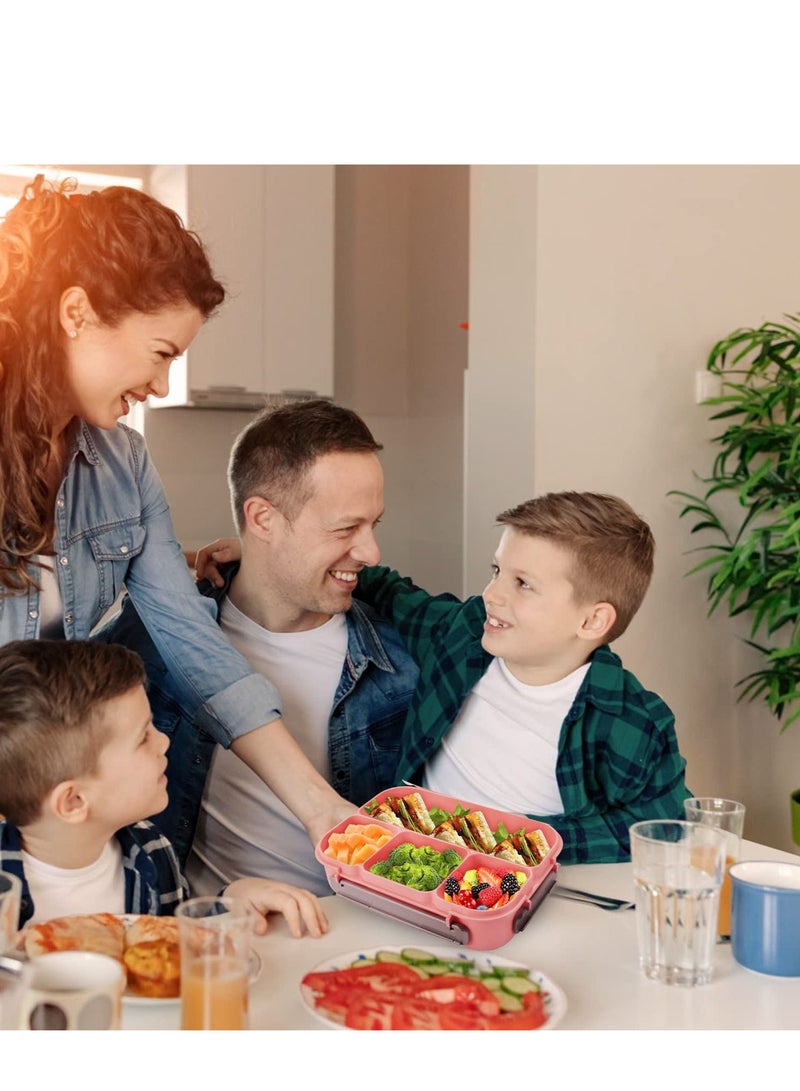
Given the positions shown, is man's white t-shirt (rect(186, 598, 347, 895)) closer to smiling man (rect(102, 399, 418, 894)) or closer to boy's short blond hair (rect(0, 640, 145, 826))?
smiling man (rect(102, 399, 418, 894))

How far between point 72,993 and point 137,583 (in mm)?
871

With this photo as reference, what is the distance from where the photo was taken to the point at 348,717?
170cm

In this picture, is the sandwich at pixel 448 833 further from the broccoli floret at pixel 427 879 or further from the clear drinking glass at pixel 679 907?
the clear drinking glass at pixel 679 907

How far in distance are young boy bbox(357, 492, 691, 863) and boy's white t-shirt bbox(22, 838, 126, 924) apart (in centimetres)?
55

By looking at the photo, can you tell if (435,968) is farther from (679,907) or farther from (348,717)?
(348,717)

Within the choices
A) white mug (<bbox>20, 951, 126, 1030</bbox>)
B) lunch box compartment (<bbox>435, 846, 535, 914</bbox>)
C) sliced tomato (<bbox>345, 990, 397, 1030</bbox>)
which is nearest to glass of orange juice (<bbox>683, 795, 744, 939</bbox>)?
lunch box compartment (<bbox>435, 846, 535, 914</bbox>)

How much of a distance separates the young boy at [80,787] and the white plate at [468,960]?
0.12m

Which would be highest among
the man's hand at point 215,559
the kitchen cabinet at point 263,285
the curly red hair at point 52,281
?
the kitchen cabinet at point 263,285

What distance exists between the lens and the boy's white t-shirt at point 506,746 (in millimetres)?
1545

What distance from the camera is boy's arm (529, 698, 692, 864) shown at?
145cm

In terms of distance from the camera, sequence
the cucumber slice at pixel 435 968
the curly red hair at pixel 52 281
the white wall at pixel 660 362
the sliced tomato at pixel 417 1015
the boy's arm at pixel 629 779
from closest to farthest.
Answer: the sliced tomato at pixel 417 1015 → the cucumber slice at pixel 435 968 → the curly red hair at pixel 52 281 → the boy's arm at pixel 629 779 → the white wall at pixel 660 362

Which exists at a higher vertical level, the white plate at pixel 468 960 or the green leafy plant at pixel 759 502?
the green leafy plant at pixel 759 502

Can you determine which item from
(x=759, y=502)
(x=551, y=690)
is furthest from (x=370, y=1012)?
(x=759, y=502)

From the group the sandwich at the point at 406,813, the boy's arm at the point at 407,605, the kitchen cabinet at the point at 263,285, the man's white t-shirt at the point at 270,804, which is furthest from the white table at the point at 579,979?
the kitchen cabinet at the point at 263,285
